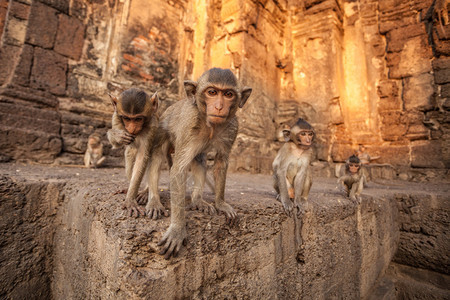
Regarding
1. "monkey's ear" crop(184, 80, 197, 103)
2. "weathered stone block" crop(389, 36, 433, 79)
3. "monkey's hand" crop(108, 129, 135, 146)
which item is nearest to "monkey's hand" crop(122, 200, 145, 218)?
"monkey's hand" crop(108, 129, 135, 146)

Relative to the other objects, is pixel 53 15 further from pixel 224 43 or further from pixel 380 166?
pixel 380 166

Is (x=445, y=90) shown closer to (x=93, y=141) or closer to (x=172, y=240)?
(x=172, y=240)

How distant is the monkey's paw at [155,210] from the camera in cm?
138

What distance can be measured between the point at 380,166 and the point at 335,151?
125 cm

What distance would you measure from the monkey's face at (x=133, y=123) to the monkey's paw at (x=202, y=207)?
0.64 metres

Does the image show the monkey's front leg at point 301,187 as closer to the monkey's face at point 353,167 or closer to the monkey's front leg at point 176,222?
the monkey's face at point 353,167

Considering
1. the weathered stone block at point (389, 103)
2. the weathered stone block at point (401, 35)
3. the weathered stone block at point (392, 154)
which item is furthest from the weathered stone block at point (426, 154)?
the weathered stone block at point (401, 35)

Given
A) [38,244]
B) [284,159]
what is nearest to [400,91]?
[284,159]

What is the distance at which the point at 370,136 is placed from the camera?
7137mm

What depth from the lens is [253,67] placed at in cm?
716

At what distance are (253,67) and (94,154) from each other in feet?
16.9

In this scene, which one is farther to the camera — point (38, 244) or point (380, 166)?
point (380, 166)

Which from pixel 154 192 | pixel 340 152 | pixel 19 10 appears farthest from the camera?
pixel 340 152

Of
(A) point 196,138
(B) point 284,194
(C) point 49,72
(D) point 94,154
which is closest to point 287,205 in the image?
(B) point 284,194
